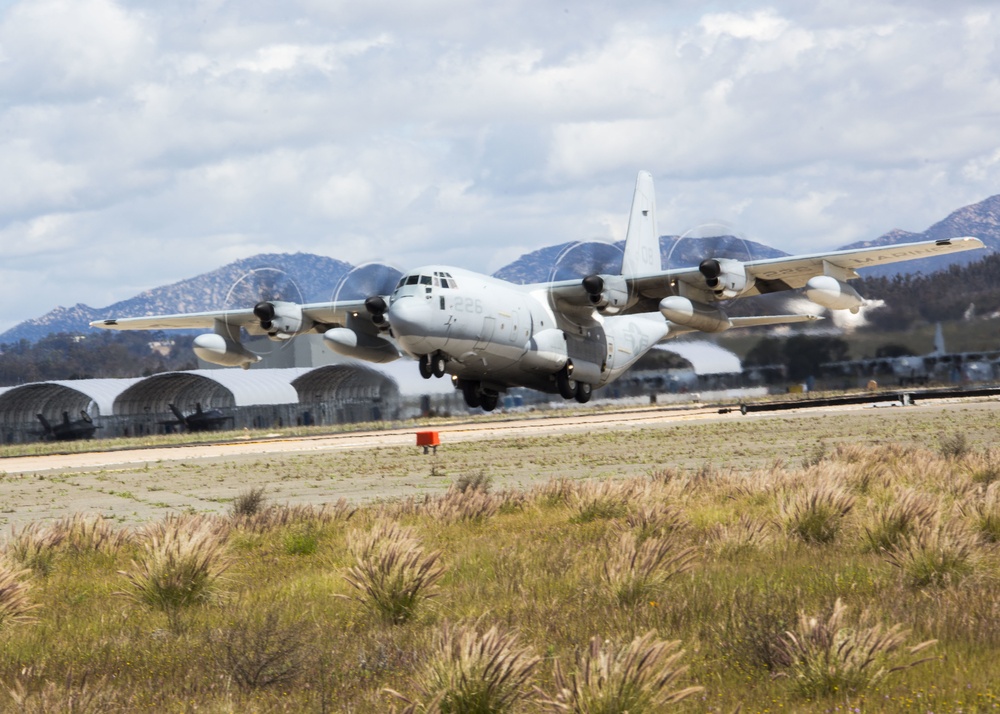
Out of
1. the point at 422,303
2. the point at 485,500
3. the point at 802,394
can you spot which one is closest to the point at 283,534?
the point at 485,500

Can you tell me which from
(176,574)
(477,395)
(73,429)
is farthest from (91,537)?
(73,429)

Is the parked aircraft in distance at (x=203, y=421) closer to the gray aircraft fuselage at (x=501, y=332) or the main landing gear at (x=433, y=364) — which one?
the gray aircraft fuselage at (x=501, y=332)

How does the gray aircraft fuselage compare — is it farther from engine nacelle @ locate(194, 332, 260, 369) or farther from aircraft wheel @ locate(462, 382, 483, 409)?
engine nacelle @ locate(194, 332, 260, 369)

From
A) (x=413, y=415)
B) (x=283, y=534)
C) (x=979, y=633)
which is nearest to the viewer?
(x=979, y=633)

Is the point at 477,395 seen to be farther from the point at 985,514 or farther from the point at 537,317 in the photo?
the point at 985,514

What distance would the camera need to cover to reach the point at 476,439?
3869cm

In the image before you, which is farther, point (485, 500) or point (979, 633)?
point (485, 500)

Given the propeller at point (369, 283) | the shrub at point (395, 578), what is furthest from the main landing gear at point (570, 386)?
the shrub at point (395, 578)

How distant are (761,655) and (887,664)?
81 cm

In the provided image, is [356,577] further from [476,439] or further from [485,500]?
[476,439]

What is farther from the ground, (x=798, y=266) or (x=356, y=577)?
(x=798, y=266)

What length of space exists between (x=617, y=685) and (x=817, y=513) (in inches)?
307

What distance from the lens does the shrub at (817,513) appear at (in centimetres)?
1262

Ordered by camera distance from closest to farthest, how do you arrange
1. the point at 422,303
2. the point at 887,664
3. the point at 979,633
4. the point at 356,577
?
1. the point at 887,664
2. the point at 979,633
3. the point at 356,577
4. the point at 422,303
